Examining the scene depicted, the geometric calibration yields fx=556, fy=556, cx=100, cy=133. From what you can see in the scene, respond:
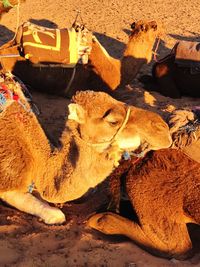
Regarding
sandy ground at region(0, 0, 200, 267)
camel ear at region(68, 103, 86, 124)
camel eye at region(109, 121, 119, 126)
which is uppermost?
camel ear at region(68, 103, 86, 124)

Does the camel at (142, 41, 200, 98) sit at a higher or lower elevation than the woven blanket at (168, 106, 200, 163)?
lower

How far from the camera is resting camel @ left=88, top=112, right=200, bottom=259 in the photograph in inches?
164

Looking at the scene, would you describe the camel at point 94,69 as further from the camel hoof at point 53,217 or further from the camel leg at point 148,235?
the camel leg at point 148,235

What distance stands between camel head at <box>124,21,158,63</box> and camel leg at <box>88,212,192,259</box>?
10.7 ft

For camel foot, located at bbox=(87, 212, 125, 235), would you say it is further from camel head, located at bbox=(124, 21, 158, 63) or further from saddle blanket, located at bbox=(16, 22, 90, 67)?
camel head, located at bbox=(124, 21, 158, 63)

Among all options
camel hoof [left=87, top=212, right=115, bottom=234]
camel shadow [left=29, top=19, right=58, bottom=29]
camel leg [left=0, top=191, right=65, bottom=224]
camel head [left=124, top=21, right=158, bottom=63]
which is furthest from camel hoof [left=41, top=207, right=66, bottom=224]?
camel shadow [left=29, top=19, right=58, bottom=29]

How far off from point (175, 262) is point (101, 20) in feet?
23.5

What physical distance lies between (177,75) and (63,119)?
1.74 m

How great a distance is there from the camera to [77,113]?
151 inches

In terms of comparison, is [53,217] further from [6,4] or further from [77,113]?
[6,4]

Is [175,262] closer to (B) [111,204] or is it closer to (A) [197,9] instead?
(B) [111,204]

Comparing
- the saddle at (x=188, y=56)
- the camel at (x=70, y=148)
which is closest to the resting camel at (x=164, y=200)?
the camel at (x=70, y=148)

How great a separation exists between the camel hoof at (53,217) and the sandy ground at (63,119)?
51 millimetres

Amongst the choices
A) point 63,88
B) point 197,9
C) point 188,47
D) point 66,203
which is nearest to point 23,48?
point 63,88
